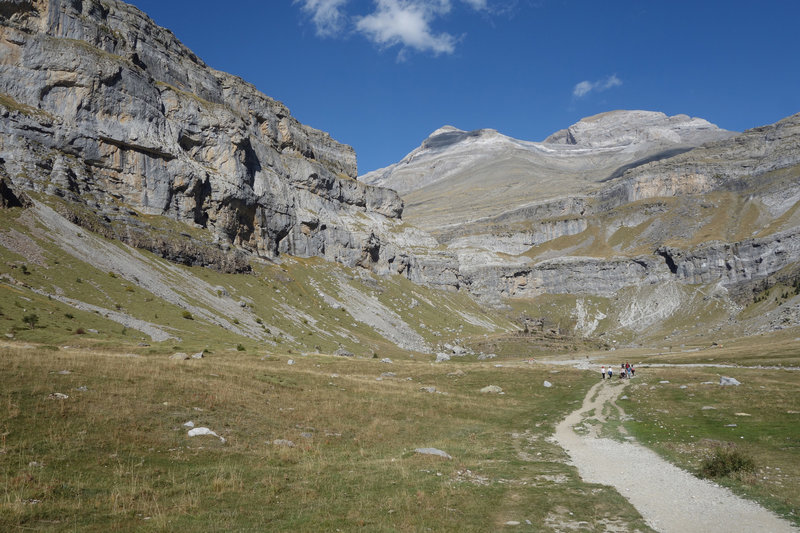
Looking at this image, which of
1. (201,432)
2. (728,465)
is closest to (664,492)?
(728,465)

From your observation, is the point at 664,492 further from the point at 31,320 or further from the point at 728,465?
the point at 31,320

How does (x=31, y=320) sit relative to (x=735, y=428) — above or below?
below

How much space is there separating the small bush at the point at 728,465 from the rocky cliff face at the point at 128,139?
116605 millimetres

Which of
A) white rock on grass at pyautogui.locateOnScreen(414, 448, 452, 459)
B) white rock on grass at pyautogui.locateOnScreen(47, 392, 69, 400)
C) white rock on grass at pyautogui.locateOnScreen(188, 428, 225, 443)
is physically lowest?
white rock on grass at pyautogui.locateOnScreen(414, 448, 452, 459)

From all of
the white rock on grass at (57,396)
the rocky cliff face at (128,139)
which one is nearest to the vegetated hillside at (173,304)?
the rocky cliff face at (128,139)

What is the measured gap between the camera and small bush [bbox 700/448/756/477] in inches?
622

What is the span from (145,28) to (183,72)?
19.7 metres

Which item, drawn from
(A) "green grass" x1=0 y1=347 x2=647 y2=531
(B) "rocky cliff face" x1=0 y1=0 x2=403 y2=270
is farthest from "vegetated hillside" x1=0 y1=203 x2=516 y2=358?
(A) "green grass" x1=0 y1=347 x2=647 y2=531

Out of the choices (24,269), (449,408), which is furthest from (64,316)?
(449,408)

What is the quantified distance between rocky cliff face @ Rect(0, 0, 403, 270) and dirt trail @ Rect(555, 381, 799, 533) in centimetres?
11248

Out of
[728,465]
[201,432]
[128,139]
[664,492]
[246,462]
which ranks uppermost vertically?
[128,139]

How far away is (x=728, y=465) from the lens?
15.8 meters

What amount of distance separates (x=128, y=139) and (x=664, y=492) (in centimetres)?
14978

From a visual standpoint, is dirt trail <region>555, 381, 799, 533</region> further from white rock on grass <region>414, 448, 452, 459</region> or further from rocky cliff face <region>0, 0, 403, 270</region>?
rocky cliff face <region>0, 0, 403, 270</region>
